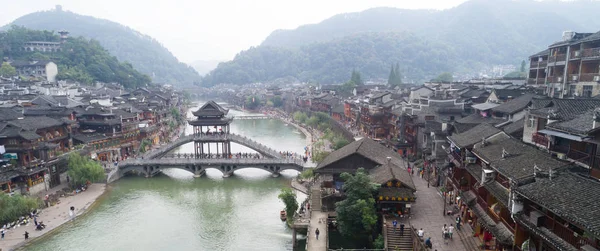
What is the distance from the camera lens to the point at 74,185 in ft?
140

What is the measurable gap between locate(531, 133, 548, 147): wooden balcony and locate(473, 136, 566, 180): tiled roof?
0.88 meters

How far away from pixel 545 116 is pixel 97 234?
1351 inches

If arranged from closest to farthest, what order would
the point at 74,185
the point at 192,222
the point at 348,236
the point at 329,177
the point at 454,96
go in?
1. the point at 348,236
2. the point at 329,177
3. the point at 192,222
4. the point at 74,185
5. the point at 454,96

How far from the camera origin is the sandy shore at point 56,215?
29.8 m

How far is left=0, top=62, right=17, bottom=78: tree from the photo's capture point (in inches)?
3455

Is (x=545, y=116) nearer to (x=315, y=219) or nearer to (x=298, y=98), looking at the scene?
(x=315, y=219)

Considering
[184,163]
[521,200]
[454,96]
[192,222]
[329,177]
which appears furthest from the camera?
[454,96]

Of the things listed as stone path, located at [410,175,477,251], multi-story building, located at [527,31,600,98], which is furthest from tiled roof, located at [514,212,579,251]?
multi-story building, located at [527,31,600,98]

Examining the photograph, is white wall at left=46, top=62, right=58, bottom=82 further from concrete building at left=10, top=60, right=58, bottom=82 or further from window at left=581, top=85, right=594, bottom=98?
window at left=581, top=85, right=594, bottom=98

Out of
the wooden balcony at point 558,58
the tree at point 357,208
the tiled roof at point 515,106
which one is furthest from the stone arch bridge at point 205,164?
the wooden balcony at point 558,58

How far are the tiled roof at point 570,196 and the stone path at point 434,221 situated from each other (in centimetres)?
779

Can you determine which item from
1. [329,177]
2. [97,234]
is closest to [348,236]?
[329,177]

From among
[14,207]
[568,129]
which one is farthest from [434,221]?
[14,207]

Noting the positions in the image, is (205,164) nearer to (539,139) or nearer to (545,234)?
(539,139)
